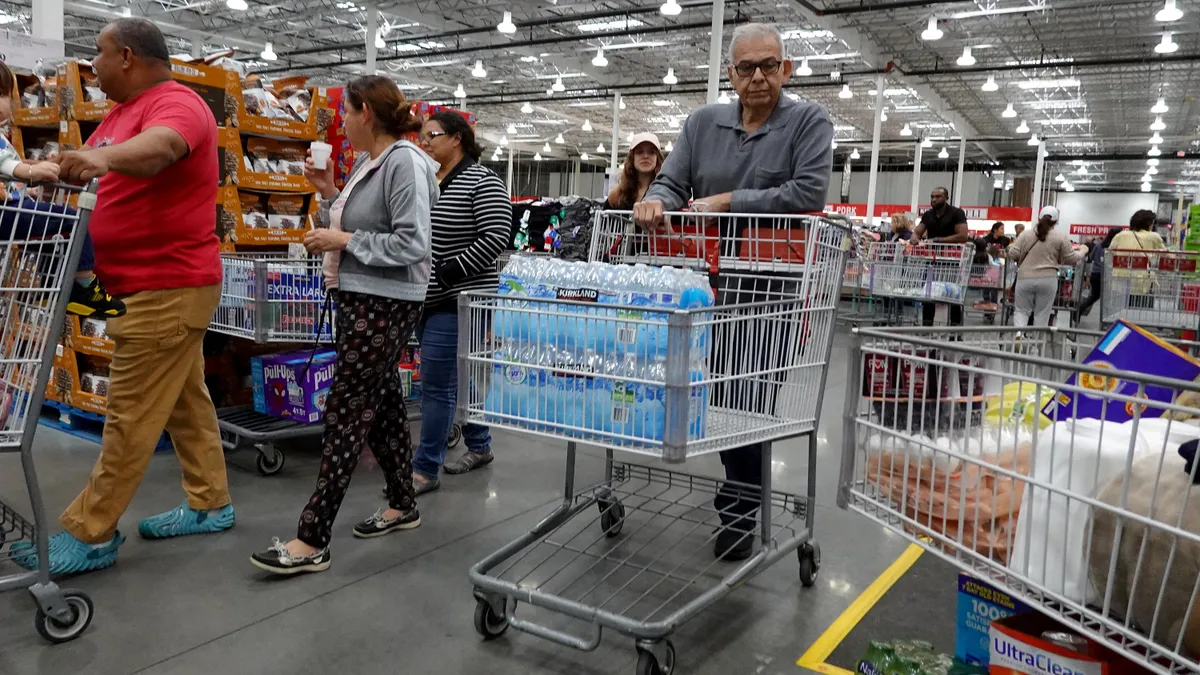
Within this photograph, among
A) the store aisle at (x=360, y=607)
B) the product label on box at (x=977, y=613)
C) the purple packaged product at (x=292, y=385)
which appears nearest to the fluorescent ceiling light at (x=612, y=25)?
the purple packaged product at (x=292, y=385)

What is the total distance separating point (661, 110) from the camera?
28734 millimetres

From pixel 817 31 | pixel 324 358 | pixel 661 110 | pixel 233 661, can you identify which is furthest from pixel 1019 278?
pixel 661 110

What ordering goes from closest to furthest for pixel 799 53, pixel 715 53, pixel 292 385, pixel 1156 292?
1. pixel 292 385
2. pixel 1156 292
3. pixel 715 53
4. pixel 799 53

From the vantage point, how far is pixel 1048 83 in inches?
823

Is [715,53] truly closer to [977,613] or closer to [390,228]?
[390,228]

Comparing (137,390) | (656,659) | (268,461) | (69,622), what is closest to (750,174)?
(656,659)

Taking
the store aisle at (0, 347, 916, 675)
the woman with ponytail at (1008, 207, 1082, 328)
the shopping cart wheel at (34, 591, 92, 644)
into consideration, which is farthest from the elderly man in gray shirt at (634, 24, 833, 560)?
the woman with ponytail at (1008, 207, 1082, 328)

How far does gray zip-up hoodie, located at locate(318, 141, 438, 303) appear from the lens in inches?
106

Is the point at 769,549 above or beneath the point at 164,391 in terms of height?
beneath

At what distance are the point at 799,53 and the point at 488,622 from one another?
19.6 metres

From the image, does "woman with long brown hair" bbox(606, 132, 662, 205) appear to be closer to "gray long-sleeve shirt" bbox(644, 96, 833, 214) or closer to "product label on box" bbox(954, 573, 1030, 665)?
"gray long-sleeve shirt" bbox(644, 96, 833, 214)

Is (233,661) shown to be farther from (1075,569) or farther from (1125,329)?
(1125,329)

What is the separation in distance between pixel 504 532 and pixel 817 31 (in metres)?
17.1

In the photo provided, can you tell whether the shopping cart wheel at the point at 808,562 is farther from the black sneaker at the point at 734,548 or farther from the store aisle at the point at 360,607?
the black sneaker at the point at 734,548
